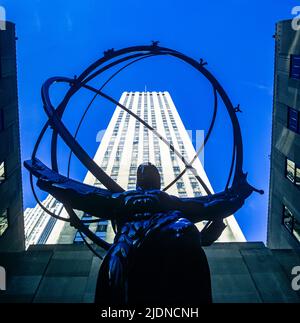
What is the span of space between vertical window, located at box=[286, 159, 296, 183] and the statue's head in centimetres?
742

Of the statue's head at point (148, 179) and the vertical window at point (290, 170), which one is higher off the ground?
the statue's head at point (148, 179)

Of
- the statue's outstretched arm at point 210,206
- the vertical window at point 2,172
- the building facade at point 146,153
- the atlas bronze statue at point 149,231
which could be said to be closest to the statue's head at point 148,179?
the atlas bronze statue at point 149,231

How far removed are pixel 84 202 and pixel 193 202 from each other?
218 centimetres

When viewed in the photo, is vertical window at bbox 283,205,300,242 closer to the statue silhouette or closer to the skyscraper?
the statue silhouette

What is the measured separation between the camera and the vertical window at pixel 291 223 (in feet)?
46.1

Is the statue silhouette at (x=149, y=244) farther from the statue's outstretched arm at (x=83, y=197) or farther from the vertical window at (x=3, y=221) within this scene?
the vertical window at (x=3, y=221)

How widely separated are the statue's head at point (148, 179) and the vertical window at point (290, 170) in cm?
742

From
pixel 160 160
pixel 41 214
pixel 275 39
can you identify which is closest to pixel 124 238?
pixel 275 39

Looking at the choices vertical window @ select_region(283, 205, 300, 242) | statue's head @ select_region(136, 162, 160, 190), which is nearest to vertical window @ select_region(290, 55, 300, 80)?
vertical window @ select_region(283, 205, 300, 242)

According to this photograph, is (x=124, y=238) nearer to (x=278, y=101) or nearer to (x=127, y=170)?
(x=278, y=101)

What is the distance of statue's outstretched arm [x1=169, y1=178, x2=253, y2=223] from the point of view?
852cm
